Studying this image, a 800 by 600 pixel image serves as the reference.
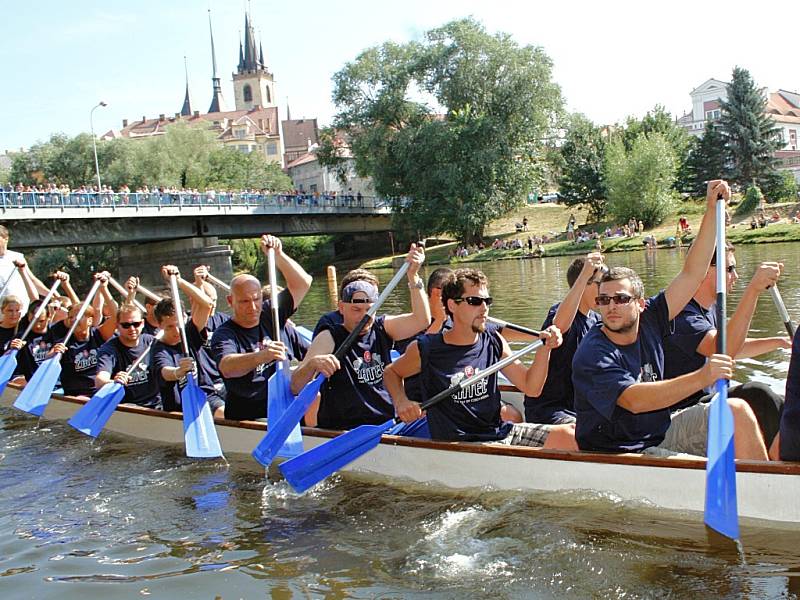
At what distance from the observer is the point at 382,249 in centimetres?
5250

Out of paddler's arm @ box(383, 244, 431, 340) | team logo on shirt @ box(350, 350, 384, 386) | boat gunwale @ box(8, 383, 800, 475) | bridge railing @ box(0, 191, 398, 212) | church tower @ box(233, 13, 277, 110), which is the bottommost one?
boat gunwale @ box(8, 383, 800, 475)

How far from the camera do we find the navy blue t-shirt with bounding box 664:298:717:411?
5.42 meters

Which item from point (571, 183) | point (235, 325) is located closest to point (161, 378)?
point (235, 325)

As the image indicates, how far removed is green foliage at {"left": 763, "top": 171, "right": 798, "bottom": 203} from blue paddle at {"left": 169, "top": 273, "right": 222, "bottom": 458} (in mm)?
43099

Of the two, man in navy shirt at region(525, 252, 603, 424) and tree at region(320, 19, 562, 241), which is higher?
tree at region(320, 19, 562, 241)

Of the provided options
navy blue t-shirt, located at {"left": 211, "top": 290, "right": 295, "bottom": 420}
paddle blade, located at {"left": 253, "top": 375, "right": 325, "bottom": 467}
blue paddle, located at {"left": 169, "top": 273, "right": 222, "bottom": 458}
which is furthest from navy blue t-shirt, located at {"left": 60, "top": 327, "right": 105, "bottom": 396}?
paddle blade, located at {"left": 253, "top": 375, "right": 325, "bottom": 467}

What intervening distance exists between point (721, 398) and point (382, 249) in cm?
4833

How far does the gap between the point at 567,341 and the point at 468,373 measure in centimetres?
90

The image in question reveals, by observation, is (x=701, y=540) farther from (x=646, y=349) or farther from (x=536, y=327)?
(x=536, y=327)

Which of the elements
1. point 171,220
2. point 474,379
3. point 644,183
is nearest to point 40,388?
point 474,379

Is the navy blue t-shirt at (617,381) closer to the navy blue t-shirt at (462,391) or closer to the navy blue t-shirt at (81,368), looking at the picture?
the navy blue t-shirt at (462,391)

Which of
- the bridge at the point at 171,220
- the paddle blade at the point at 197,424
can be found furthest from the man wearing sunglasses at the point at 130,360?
the bridge at the point at 171,220

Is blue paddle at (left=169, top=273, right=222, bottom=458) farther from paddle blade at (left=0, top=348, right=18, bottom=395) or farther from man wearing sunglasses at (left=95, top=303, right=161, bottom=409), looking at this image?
paddle blade at (left=0, top=348, right=18, bottom=395)

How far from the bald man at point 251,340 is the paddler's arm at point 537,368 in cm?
181
